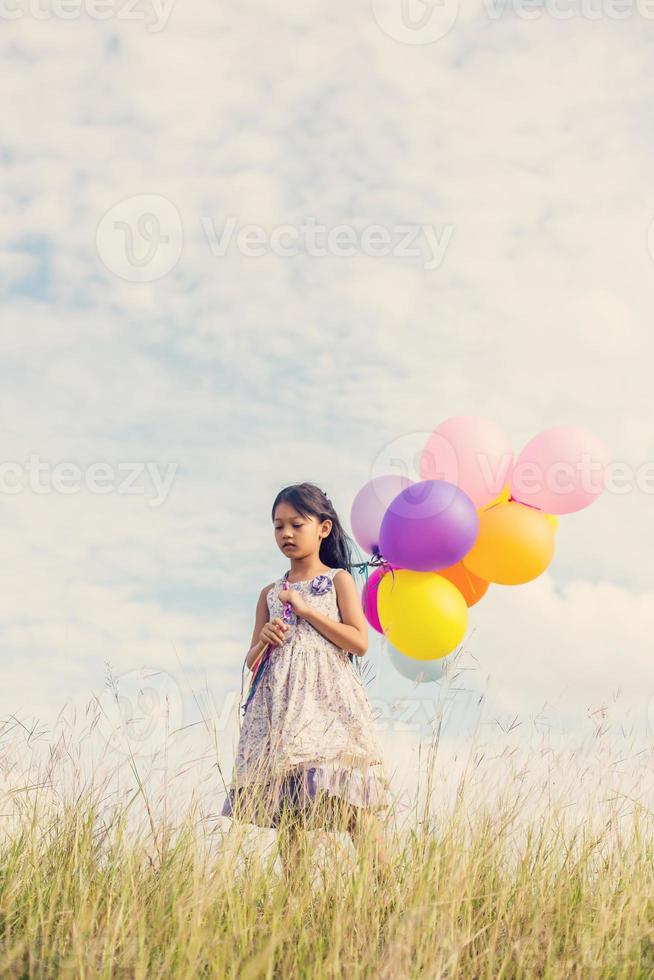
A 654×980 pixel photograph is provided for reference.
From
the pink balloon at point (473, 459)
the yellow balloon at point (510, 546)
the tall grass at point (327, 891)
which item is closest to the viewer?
the tall grass at point (327, 891)

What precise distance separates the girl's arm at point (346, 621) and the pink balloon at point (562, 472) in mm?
1250

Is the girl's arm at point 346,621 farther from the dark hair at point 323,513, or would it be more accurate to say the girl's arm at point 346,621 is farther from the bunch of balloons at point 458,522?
the bunch of balloons at point 458,522

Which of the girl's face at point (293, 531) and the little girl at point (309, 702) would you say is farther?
the girl's face at point (293, 531)

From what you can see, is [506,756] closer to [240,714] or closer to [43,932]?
[240,714]

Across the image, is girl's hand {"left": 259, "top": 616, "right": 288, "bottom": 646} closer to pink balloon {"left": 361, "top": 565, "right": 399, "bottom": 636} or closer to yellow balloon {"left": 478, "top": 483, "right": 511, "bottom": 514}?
pink balloon {"left": 361, "top": 565, "right": 399, "bottom": 636}

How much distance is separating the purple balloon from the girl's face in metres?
0.53

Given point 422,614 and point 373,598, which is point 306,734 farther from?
point 373,598

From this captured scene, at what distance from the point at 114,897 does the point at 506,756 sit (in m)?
1.56

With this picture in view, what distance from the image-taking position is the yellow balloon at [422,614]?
4.50 meters

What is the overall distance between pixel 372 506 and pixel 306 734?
4.78 ft

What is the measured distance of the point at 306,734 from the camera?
368 cm

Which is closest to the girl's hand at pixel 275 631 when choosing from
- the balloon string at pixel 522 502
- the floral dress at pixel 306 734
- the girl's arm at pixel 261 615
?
the floral dress at pixel 306 734

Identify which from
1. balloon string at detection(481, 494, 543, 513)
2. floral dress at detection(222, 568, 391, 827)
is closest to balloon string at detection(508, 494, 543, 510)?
balloon string at detection(481, 494, 543, 513)

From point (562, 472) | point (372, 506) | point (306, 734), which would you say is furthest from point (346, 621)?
point (562, 472)
